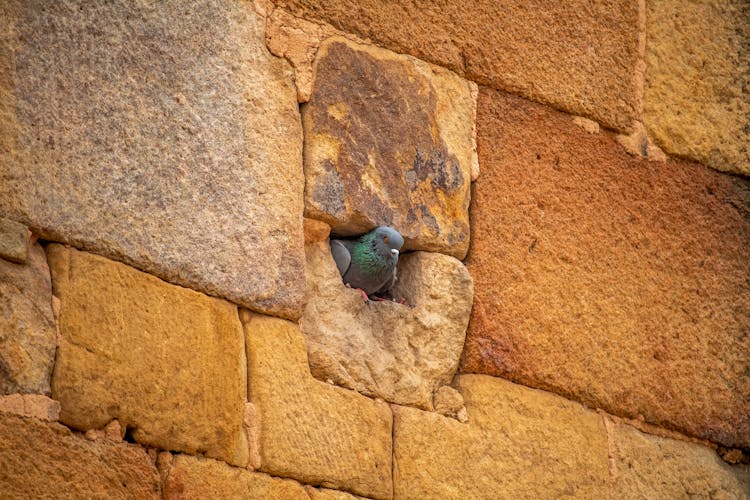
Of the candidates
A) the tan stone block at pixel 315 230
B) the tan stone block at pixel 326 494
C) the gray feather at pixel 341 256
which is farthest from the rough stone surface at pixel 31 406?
the gray feather at pixel 341 256

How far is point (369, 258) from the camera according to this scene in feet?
11.4

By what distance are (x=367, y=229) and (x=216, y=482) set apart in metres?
0.92

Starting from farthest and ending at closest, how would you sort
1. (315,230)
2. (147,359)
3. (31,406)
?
(315,230), (147,359), (31,406)

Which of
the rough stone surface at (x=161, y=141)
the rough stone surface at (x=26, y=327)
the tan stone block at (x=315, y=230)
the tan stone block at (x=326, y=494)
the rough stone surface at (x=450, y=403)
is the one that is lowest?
the tan stone block at (x=326, y=494)

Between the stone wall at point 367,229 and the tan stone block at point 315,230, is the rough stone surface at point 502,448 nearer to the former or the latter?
the stone wall at point 367,229

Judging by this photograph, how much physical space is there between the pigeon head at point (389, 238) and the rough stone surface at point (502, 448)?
0.46 metres

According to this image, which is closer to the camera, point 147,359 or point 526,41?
point 147,359

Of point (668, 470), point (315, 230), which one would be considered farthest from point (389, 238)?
point (668, 470)

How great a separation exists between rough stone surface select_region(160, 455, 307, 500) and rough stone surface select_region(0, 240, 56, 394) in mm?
393

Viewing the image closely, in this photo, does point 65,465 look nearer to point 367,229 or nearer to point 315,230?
point 315,230

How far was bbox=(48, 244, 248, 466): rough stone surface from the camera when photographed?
2.83 meters

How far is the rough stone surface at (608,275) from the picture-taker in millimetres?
3779

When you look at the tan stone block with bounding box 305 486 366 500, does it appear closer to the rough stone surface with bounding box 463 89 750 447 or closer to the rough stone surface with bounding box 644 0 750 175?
the rough stone surface with bounding box 463 89 750 447

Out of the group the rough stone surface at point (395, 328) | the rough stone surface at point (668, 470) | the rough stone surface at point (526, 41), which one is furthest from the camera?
the rough stone surface at point (668, 470)
